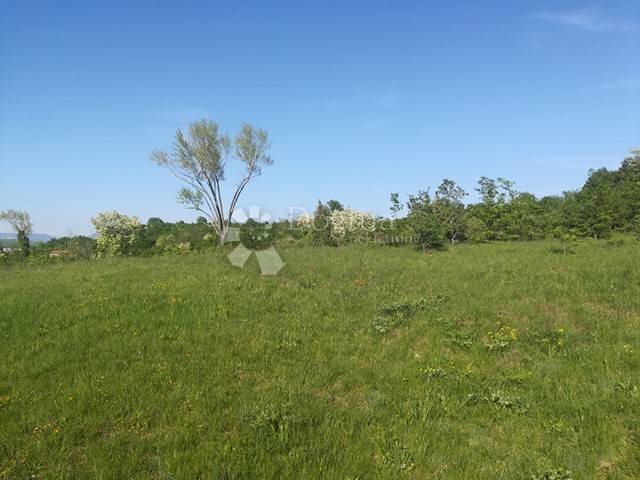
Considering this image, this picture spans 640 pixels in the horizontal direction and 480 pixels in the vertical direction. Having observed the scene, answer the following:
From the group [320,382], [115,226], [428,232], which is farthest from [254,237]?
[115,226]

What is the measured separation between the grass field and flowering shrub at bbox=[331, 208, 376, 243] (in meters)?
25.8

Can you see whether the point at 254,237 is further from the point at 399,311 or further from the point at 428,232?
the point at 399,311

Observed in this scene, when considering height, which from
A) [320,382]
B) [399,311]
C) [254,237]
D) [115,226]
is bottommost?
[320,382]

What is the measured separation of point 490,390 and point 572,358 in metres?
2.11

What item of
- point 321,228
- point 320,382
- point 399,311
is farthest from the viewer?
point 321,228

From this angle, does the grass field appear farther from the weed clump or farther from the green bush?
the green bush

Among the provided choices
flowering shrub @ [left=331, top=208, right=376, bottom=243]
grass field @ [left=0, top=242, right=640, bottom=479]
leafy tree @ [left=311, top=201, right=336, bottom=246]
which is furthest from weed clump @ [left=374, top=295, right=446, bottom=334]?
flowering shrub @ [left=331, top=208, right=376, bottom=243]

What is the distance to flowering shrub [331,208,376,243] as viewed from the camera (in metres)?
37.8

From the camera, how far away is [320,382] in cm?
665

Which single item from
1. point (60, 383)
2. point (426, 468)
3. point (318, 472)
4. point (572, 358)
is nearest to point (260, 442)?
point (318, 472)

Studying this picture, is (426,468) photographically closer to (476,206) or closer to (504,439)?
(504,439)

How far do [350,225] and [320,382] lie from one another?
3809cm

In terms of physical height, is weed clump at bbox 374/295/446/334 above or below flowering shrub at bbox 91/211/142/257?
below

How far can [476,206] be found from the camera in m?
35.1
